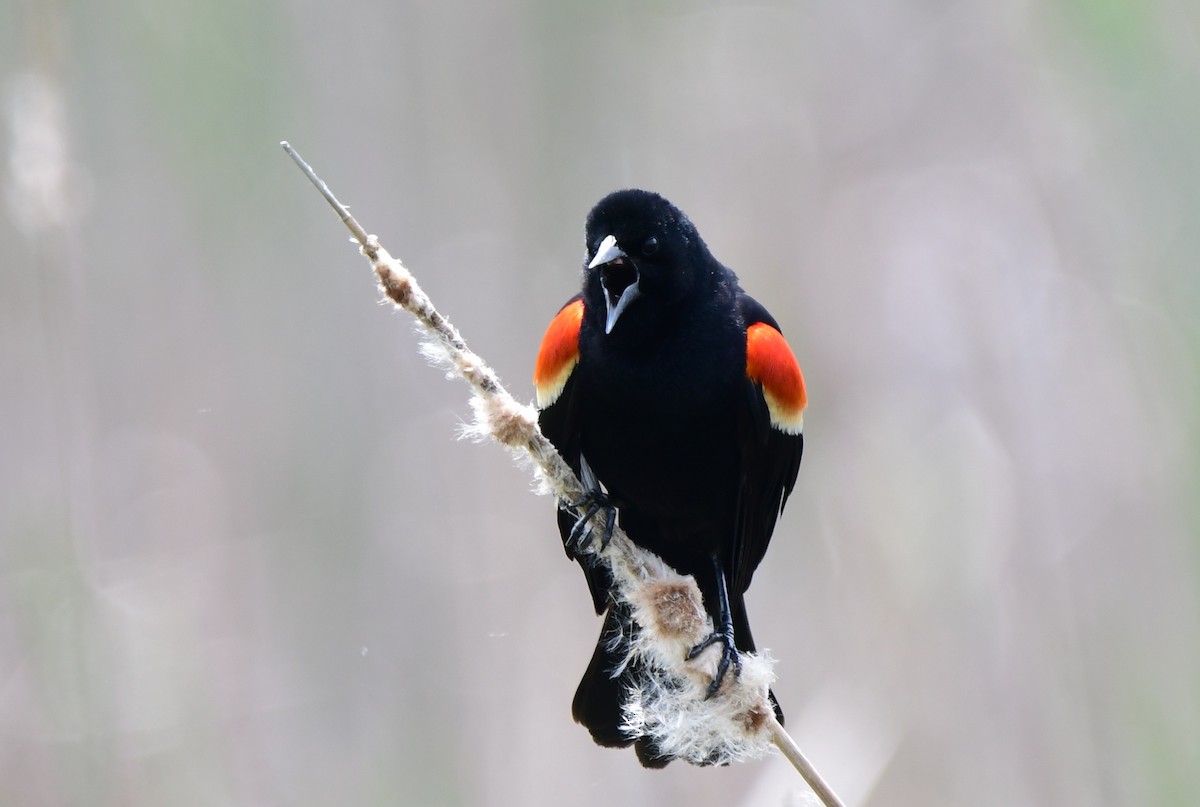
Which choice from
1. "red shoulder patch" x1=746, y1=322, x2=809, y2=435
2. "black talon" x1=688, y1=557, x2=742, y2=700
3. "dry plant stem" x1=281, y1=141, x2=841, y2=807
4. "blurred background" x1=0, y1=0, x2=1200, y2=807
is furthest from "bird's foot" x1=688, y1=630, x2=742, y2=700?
"blurred background" x1=0, y1=0, x2=1200, y2=807

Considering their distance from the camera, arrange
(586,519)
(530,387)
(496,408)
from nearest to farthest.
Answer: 1. (496,408)
2. (586,519)
3. (530,387)

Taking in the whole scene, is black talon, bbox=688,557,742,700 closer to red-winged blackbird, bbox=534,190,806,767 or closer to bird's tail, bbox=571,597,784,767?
red-winged blackbird, bbox=534,190,806,767

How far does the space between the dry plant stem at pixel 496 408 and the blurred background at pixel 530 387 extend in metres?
0.86

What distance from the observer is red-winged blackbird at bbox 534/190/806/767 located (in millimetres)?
2043

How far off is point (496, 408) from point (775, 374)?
30.3 inches

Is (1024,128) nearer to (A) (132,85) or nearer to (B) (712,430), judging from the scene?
(B) (712,430)

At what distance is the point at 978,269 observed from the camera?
2988 mm

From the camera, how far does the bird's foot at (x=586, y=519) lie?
200 centimetres

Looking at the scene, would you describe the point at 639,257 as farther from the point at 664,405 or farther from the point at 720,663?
the point at 720,663

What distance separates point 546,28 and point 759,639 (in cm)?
183

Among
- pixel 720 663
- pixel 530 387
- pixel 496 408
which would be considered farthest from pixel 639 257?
pixel 530 387

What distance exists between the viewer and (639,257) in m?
2.04

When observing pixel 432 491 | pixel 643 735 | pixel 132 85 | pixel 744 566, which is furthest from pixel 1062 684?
pixel 132 85

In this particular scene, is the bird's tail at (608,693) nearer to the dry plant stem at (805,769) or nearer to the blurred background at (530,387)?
the blurred background at (530,387)
